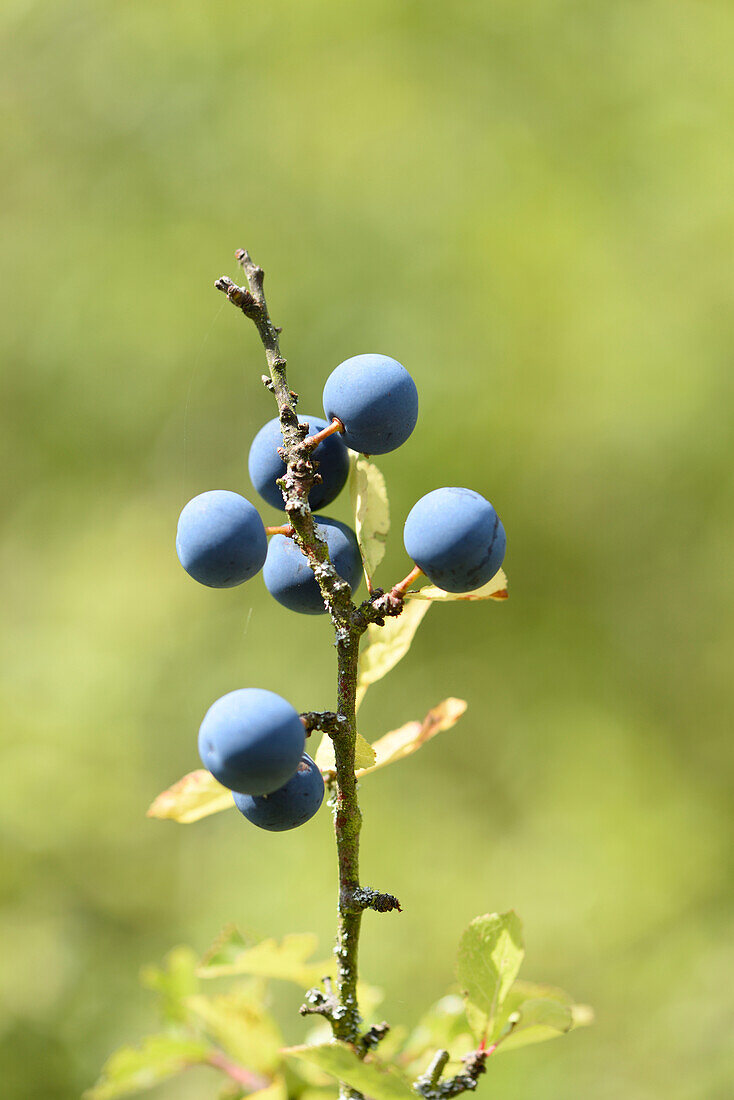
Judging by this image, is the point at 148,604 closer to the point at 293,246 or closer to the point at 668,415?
the point at 293,246

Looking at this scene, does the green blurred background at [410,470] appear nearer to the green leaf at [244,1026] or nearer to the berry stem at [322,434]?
the green leaf at [244,1026]

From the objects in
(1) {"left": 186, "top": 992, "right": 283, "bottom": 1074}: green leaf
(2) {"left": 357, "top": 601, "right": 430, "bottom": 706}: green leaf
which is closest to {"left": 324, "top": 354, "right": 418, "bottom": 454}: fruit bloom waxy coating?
(2) {"left": 357, "top": 601, "right": 430, "bottom": 706}: green leaf

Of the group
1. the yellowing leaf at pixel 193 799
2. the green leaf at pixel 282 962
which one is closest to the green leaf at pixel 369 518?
the yellowing leaf at pixel 193 799

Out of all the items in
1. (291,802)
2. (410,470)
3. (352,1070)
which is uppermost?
(410,470)

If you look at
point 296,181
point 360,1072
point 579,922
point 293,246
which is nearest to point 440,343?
point 293,246

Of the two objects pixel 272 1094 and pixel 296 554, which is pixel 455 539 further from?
pixel 272 1094

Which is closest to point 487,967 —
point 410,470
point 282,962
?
point 282,962
